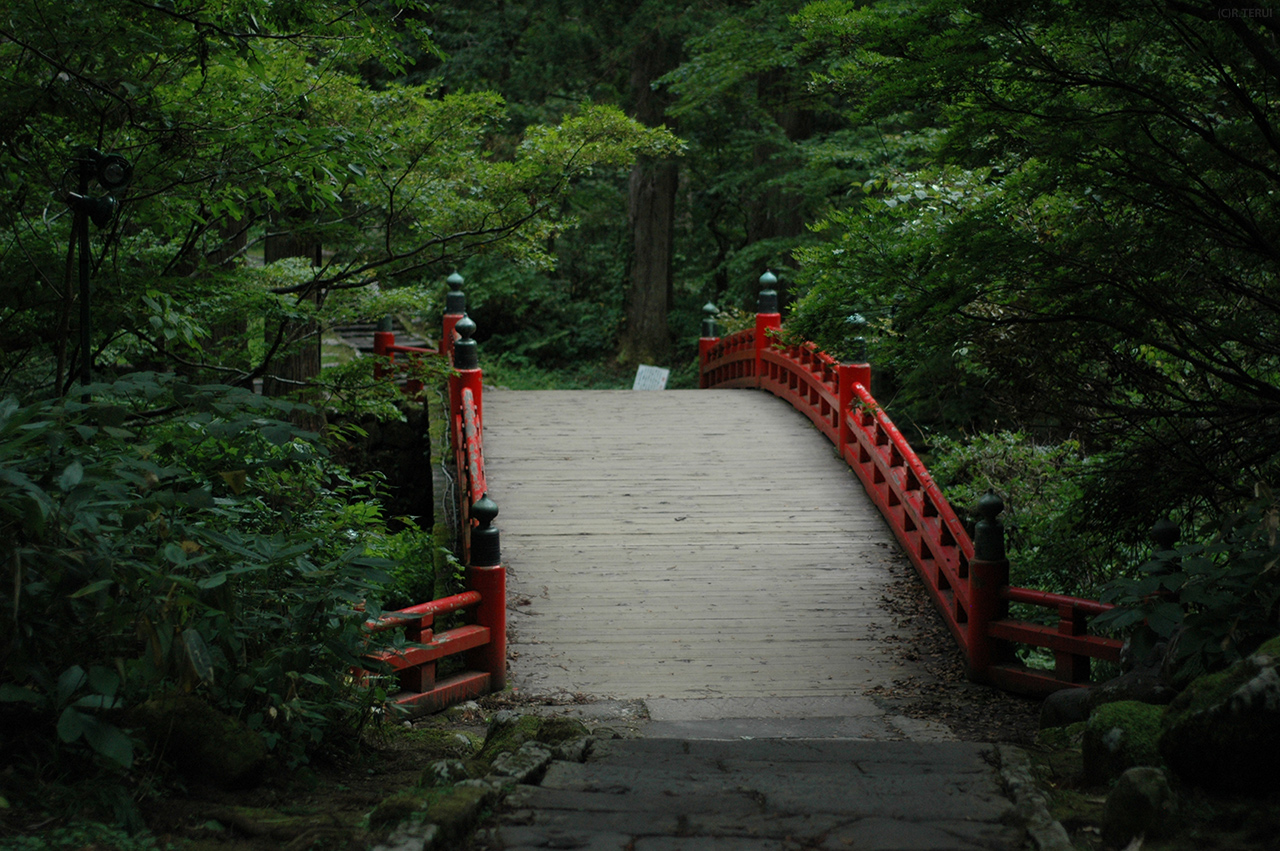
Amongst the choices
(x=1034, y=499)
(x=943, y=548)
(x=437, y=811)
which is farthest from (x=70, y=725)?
(x=1034, y=499)

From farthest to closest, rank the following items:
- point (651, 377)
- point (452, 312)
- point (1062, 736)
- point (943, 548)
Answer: point (651, 377), point (452, 312), point (943, 548), point (1062, 736)

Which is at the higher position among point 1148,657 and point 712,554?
point 1148,657

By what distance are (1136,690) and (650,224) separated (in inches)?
659

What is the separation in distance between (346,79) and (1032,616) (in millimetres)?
6767

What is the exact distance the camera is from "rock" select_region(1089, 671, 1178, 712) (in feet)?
13.7

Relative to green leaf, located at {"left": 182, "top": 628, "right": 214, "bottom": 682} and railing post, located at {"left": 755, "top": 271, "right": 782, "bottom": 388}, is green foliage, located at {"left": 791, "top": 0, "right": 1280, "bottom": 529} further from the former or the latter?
railing post, located at {"left": 755, "top": 271, "right": 782, "bottom": 388}

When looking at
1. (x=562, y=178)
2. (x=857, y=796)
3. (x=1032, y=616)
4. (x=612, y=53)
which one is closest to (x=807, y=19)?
(x=562, y=178)

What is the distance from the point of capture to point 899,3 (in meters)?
12.9

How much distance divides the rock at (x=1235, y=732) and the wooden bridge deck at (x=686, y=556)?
11.5 ft

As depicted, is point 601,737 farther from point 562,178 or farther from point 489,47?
point 489,47

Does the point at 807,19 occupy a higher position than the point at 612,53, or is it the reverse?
the point at 612,53

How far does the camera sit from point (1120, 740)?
11.7 feet

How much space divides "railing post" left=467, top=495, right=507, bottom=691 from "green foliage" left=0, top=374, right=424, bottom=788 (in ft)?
7.30

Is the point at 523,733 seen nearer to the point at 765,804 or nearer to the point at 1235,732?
the point at 765,804
